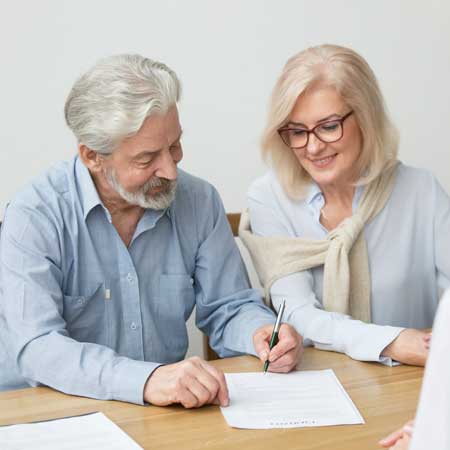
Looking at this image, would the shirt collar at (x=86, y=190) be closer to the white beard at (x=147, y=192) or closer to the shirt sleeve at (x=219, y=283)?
the white beard at (x=147, y=192)

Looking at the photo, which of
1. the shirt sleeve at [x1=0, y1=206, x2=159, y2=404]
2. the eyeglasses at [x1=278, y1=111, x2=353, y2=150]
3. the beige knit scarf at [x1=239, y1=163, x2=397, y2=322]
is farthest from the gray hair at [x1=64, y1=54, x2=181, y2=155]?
the beige knit scarf at [x1=239, y1=163, x2=397, y2=322]

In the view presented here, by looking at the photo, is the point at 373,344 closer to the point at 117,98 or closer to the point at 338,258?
the point at 338,258

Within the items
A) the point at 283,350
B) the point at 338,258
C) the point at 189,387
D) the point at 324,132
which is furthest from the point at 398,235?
the point at 189,387

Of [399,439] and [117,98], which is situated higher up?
[117,98]

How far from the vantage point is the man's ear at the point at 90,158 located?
2100 mm

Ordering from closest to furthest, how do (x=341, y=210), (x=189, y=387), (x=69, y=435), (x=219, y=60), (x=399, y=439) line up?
(x=399, y=439), (x=69, y=435), (x=189, y=387), (x=341, y=210), (x=219, y=60)

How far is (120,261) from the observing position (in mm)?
2158

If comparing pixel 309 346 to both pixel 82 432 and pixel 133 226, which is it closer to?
pixel 133 226

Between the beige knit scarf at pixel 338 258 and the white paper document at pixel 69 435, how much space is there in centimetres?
89

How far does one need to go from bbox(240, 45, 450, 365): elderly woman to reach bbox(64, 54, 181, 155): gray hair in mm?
466

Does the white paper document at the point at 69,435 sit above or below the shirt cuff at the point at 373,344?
above

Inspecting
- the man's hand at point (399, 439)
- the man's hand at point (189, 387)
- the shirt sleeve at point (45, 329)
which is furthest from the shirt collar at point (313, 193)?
the man's hand at point (399, 439)

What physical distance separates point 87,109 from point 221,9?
1344mm

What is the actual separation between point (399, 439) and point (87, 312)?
1008mm
